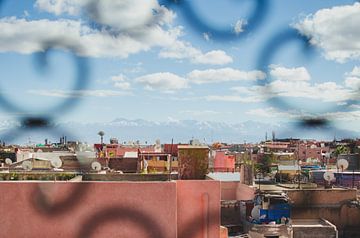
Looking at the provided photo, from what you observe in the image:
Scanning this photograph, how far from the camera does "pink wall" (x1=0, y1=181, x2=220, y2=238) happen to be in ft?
13.0

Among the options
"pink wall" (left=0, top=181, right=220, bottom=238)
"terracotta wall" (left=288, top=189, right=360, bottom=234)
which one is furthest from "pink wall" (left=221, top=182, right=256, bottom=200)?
"pink wall" (left=0, top=181, right=220, bottom=238)

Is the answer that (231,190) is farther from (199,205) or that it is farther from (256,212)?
(199,205)

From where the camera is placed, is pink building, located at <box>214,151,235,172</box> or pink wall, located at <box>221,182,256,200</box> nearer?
pink wall, located at <box>221,182,256,200</box>

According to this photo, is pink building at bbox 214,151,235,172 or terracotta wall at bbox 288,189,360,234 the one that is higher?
pink building at bbox 214,151,235,172

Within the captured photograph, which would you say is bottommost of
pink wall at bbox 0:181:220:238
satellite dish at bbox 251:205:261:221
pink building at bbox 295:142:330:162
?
satellite dish at bbox 251:205:261:221

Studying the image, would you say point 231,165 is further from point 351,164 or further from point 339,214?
point 339,214

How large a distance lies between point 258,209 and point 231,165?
7976mm

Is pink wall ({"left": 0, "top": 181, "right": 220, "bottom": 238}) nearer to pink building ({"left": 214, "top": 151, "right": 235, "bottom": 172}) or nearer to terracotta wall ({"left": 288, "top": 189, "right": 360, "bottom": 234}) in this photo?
terracotta wall ({"left": 288, "top": 189, "right": 360, "bottom": 234})

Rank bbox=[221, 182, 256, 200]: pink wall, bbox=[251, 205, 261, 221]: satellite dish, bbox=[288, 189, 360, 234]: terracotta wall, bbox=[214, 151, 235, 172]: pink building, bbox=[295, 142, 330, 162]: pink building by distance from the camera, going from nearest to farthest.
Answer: bbox=[251, 205, 261, 221]: satellite dish
bbox=[288, 189, 360, 234]: terracotta wall
bbox=[221, 182, 256, 200]: pink wall
bbox=[214, 151, 235, 172]: pink building
bbox=[295, 142, 330, 162]: pink building

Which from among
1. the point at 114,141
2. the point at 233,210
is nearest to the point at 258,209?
the point at 233,210

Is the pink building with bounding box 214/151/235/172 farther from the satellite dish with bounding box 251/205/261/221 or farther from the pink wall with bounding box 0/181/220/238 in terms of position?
the pink wall with bounding box 0/181/220/238

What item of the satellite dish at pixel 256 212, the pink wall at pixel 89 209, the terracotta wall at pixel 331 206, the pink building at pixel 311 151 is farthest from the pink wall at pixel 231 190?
the pink building at pixel 311 151

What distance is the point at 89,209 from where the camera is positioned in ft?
13.0

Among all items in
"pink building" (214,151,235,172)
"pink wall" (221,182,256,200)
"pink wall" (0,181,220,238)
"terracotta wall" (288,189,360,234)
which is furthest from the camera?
"pink building" (214,151,235,172)
